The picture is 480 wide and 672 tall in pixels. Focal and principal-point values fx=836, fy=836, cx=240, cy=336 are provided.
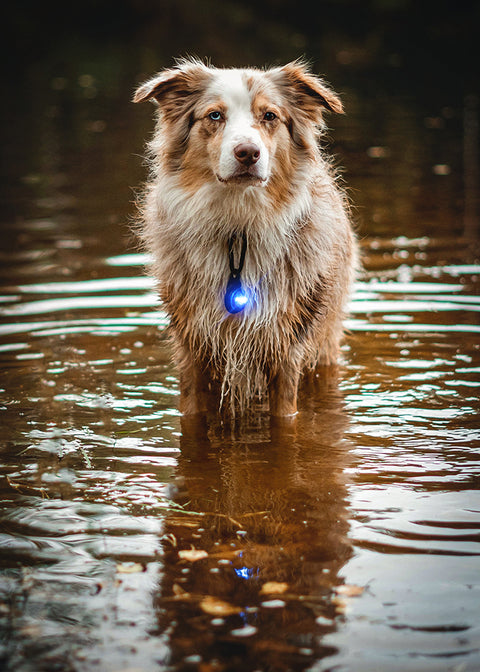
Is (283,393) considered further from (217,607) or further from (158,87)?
(217,607)

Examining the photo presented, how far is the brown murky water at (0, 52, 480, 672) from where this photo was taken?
120 inches

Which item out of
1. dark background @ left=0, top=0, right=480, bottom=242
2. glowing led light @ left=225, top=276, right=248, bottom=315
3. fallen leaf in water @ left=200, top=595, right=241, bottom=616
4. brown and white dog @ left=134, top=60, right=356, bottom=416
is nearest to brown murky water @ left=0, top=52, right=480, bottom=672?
fallen leaf in water @ left=200, top=595, right=241, bottom=616

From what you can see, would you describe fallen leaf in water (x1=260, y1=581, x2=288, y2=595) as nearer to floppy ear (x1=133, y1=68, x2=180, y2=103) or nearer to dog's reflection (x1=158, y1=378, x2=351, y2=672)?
dog's reflection (x1=158, y1=378, x2=351, y2=672)

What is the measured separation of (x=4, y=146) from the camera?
634 inches

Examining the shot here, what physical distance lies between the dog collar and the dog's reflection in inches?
32.5

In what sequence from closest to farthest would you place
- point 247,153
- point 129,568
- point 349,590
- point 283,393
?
point 349,590 < point 129,568 < point 247,153 < point 283,393

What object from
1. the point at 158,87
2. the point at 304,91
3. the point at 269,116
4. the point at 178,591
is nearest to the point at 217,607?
the point at 178,591

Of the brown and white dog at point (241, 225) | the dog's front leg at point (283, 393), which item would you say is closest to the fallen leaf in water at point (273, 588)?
the brown and white dog at point (241, 225)

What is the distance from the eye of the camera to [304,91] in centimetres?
494

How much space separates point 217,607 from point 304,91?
307 centimetres

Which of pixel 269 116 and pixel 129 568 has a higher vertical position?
pixel 269 116

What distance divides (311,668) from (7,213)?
922cm

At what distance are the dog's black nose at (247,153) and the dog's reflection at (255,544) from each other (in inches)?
66.0

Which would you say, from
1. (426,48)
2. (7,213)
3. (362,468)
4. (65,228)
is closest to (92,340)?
(362,468)
